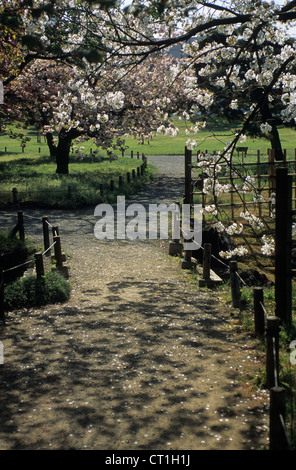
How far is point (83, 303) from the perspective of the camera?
10102 mm

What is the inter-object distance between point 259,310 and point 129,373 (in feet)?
7.20

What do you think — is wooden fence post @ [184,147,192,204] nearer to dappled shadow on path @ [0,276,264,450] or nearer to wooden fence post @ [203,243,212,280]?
wooden fence post @ [203,243,212,280]

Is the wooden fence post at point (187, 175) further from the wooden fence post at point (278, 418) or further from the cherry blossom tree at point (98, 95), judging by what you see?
the wooden fence post at point (278, 418)

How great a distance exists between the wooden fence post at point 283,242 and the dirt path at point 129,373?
792mm

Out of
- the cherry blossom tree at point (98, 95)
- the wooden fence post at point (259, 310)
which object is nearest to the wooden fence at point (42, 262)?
the wooden fence post at point (259, 310)

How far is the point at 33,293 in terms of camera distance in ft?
32.9

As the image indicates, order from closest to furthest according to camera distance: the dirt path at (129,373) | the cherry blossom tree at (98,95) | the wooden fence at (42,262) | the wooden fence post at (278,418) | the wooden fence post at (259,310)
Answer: the wooden fence post at (278,418)
the dirt path at (129,373)
the wooden fence post at (259,310)
the wooden fence at (42,262)
the cherry blossom tree at (98,95)

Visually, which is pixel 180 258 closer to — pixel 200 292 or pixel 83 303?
pixel 200 292

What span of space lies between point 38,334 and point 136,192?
18437 millimetres

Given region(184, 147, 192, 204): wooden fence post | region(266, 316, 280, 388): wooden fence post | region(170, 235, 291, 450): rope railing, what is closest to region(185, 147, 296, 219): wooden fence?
region(184, 147, 192, 204): wooden fence post

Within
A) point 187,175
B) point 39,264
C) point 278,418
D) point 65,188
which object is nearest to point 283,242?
point 278,418

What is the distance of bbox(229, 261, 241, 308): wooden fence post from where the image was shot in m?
9.23

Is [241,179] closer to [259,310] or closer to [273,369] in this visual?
Answer: [259,310]

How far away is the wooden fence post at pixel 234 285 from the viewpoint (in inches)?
363
